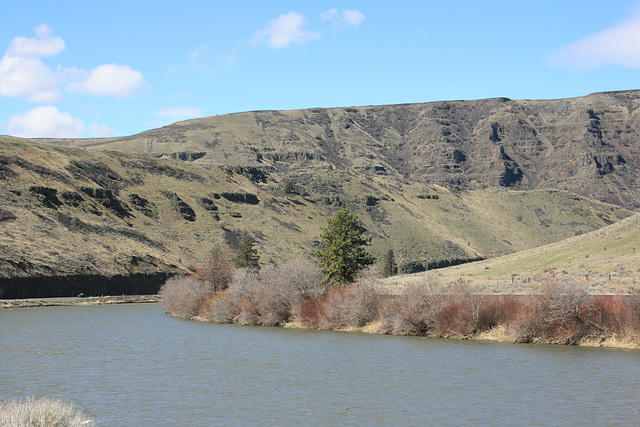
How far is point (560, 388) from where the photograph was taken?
25.7 meters

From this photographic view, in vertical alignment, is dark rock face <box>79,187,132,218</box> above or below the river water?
above

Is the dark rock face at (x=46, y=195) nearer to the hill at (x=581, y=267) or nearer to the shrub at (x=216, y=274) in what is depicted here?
the shrub at (x=216, y=274)

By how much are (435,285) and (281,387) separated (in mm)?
18879

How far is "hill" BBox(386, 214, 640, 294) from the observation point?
4803 cm

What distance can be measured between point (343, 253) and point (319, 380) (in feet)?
96.3

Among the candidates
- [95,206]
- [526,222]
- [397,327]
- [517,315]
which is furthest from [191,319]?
[526,222]

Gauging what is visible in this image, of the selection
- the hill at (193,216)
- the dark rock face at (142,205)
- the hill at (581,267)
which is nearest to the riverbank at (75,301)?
the hill at (193,216)

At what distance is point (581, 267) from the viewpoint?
54.6 m

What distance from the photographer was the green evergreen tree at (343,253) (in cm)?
5756

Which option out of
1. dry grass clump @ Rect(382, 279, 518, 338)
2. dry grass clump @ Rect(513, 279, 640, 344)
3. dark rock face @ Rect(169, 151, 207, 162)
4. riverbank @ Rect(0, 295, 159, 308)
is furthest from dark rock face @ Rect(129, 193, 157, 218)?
dry grass clump @ Rect(513, 279, 640, 344)

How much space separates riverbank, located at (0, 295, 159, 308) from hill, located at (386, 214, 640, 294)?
124ft

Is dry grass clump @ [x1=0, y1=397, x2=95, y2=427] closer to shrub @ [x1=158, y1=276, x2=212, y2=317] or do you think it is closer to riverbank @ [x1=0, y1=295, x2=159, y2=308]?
shrub @ [x1=158, y1=276, x2=212, y2=317]

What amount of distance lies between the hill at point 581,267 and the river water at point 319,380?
13.1m

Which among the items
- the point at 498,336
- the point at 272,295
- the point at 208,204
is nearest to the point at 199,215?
the point at 208,204
